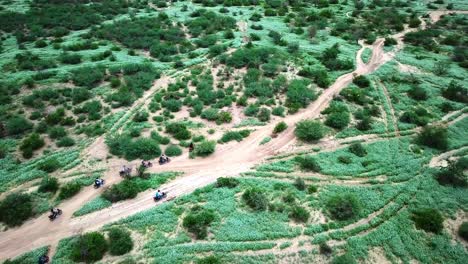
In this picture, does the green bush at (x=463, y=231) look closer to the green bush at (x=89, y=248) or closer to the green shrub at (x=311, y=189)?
the green shrub at (x=311, y=189)

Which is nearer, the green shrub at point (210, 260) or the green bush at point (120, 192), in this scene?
the green shrub at point (210, 260)

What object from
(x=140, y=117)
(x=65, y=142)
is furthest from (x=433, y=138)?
(x=65, y=142)

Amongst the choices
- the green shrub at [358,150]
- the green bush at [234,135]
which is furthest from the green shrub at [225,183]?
the green shrub at [358,150]

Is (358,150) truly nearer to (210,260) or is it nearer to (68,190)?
(210,260)

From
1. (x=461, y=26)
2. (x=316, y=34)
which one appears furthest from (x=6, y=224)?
(x=461, y=26)

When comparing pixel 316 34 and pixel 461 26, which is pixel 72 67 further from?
pixel 461 26

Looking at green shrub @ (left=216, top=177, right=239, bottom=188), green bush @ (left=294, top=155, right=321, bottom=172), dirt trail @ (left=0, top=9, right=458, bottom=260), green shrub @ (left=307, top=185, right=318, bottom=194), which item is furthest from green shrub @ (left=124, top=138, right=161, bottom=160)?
green shrub @ (left=307, top=185, right=318, bottom=194)

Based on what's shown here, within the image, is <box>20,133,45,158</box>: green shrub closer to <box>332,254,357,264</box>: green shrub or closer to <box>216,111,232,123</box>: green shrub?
<box>216,111,232,123</box>: green shrub
